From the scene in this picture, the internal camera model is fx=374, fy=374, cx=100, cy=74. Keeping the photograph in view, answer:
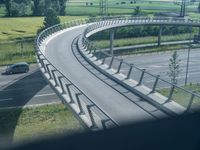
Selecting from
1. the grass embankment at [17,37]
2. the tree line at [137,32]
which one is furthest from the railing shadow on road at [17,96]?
the tree line at [137,32]

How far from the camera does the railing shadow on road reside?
16.1m

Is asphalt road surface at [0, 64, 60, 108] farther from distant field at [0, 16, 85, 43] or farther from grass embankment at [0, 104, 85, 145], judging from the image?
distant field at [0, 16, 85, 43]

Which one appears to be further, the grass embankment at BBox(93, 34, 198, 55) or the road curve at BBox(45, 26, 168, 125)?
the grass embankment at BBox(93, 34, 198, 55)

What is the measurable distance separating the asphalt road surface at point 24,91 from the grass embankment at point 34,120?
42.5 inches

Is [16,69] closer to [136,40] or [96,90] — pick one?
[96,90]

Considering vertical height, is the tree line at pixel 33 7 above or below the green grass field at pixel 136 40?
above

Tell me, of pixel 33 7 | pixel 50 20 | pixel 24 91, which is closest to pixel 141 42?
pixel 50 20

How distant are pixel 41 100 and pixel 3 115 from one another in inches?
104

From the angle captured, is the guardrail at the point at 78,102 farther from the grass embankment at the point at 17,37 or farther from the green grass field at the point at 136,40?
the green grass field at the point at 136,40

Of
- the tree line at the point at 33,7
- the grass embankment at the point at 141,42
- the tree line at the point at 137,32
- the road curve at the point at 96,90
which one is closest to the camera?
the road curve at the point at 96,90

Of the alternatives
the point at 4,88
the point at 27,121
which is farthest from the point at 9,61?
the point at 27,121

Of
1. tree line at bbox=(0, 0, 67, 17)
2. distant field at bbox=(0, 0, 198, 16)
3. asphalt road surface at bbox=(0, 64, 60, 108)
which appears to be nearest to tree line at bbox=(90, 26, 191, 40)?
distant field at bbox=(0, 0, 198, 16)

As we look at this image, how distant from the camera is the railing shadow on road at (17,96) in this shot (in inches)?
633

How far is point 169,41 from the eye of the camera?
43250 mm
